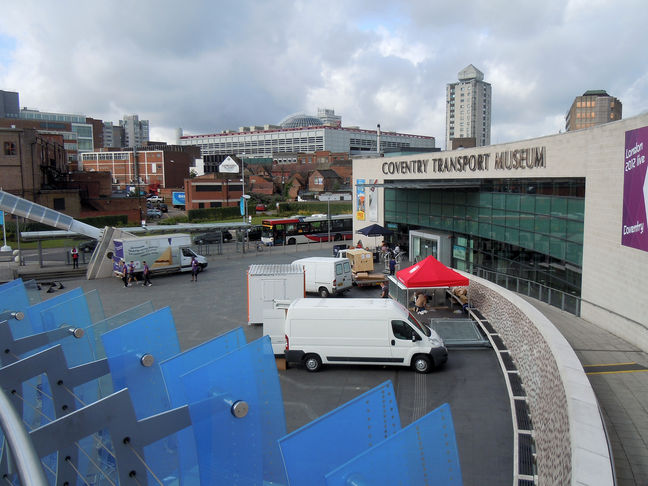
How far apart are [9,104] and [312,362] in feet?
520

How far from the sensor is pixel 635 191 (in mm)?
12547

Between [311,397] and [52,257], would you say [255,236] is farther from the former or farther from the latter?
[311,397]

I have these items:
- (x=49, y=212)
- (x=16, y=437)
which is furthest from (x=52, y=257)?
(x=16, y=437)

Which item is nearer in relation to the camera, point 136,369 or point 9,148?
point 136,369

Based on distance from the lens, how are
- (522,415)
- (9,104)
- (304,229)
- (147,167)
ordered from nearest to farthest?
(522,415) → (304,229) → (147,167) → (9,104)

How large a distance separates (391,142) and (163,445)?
498ft

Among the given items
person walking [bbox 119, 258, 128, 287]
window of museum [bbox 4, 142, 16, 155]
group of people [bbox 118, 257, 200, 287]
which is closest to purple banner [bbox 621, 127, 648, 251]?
group of people [bbox 118, 257, 200, 287]

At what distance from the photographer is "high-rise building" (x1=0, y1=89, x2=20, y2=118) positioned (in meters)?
138

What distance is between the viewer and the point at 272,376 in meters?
5.77

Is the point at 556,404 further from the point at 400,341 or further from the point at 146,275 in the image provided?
the point at 146,275

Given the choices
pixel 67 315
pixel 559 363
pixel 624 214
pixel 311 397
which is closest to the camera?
pixel 559 363

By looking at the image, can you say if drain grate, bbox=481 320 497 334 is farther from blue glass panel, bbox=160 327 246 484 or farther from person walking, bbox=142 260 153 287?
person walking, bbox=142 260 153 287

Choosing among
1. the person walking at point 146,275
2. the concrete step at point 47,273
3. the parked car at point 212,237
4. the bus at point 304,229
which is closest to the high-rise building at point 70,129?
the parked car at point 212,237

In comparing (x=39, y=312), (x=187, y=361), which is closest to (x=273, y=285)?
(x=39, y=312)
